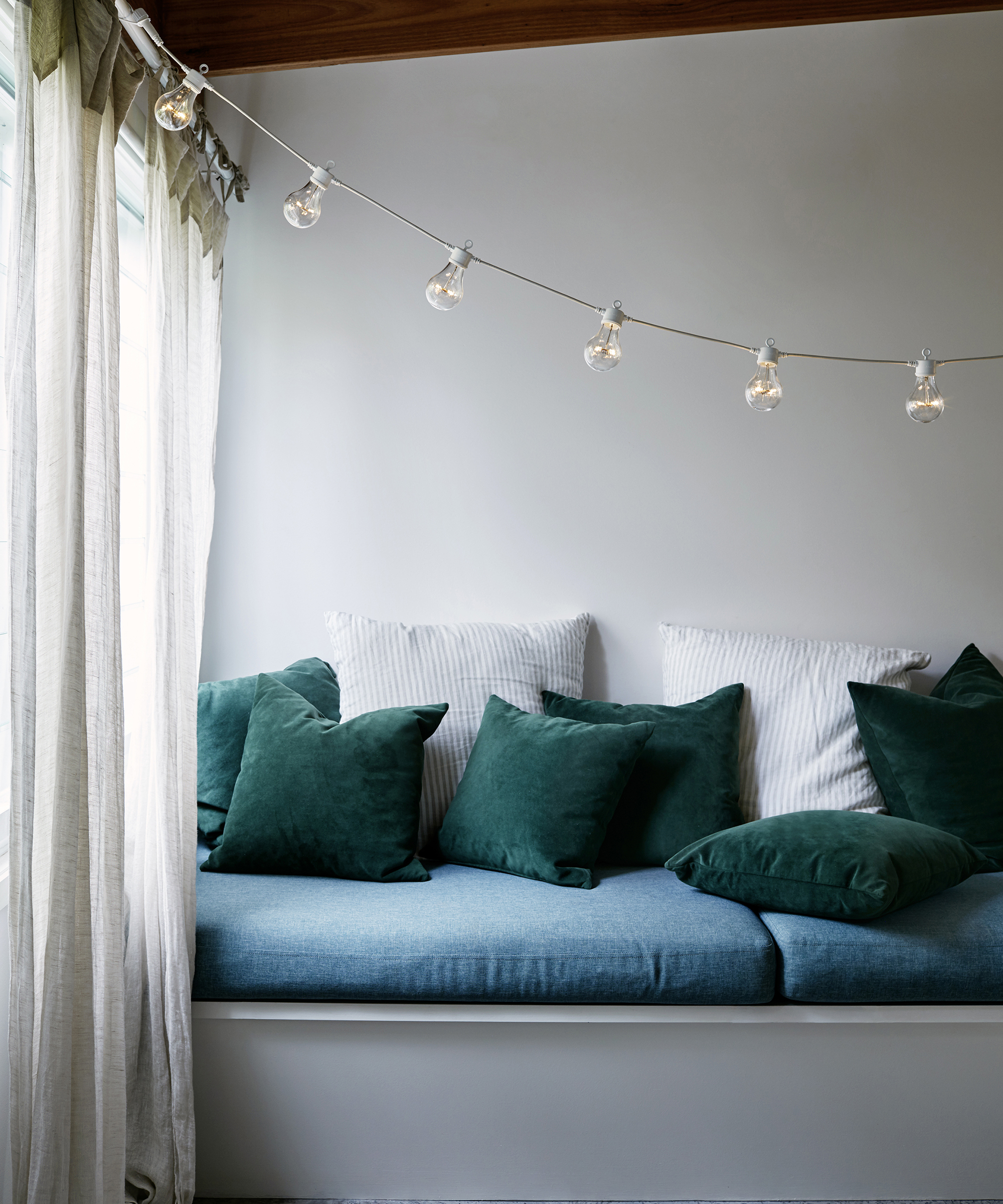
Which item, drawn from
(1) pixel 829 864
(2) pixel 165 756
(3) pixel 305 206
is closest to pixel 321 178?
(3) pixel 305 206

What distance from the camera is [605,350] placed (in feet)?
6.04

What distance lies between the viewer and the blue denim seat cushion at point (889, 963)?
176 centimetres

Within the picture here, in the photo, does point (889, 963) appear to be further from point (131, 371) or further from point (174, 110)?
point (131, 371)

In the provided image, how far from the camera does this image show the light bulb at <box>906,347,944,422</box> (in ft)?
5.98

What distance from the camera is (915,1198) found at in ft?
5.95

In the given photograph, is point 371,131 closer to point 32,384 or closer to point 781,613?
point 32,384

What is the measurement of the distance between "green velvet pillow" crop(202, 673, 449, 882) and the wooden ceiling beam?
1.67 m

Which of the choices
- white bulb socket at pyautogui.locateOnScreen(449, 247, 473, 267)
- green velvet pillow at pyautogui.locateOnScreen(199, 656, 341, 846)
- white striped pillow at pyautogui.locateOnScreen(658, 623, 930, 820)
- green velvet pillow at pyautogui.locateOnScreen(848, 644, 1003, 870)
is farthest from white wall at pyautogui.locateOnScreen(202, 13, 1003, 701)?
white bulb socket at pyautogui.locateOnScreen(449, 247, 473, 267)

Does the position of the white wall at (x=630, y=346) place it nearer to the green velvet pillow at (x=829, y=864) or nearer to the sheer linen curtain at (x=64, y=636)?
the green velvet pillow at (x=829, y=864)

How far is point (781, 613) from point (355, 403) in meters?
1.42

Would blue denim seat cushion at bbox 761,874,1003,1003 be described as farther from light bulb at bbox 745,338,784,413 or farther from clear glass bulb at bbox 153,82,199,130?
clear glass bulb at bbox 153,82,199,130

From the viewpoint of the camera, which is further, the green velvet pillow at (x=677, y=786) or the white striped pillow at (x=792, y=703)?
the white striped pillow at (x=792, y=703)

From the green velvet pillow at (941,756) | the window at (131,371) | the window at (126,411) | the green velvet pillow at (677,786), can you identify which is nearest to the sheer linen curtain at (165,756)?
the window at (126,411)

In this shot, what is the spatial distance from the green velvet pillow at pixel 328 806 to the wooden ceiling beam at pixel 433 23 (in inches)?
65.9
